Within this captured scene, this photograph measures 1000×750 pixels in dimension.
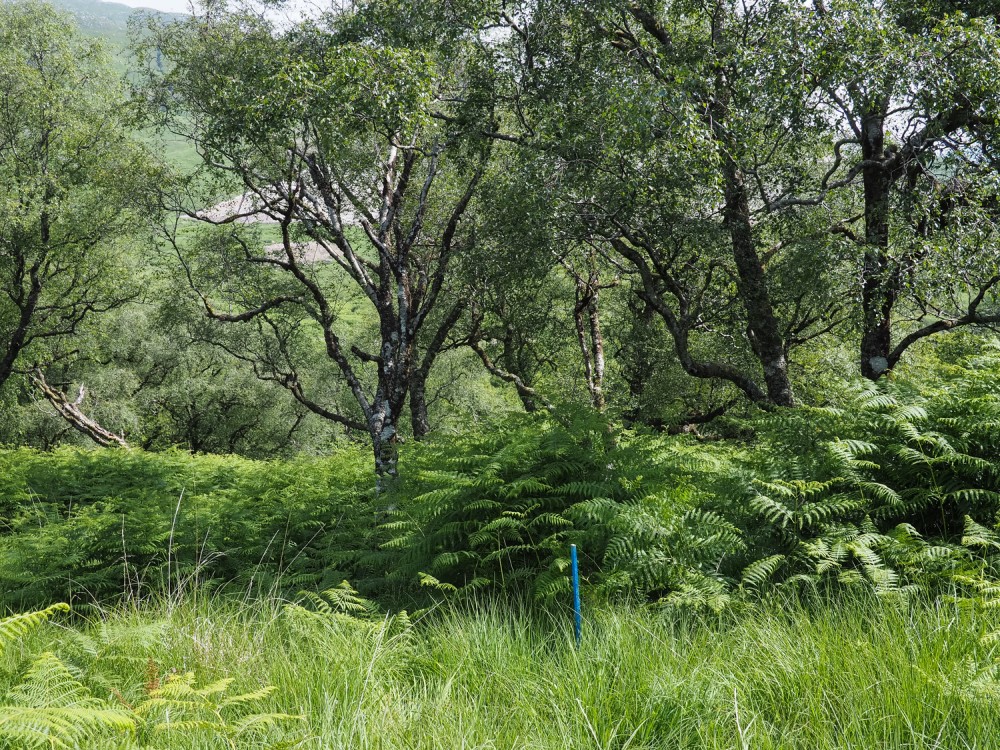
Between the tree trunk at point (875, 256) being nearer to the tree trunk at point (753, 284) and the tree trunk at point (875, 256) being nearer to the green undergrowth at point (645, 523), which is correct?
the tree trunk at point (753, 284)

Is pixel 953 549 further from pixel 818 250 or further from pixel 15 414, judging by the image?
pixel 15 414

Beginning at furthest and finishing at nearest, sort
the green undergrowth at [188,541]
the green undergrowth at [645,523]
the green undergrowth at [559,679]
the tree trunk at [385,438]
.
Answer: the tree trunk at [385,438] → the green undergrowth at [188,541] → the green undergrowth at [645,523] → the green undergrowth at [559,679]

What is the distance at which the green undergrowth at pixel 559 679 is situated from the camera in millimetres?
2865

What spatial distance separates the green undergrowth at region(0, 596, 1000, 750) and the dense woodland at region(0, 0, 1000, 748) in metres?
0.04

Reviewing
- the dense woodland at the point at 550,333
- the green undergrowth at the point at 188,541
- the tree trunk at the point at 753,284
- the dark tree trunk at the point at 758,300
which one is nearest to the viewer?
the dense woodland at the point at 550,333

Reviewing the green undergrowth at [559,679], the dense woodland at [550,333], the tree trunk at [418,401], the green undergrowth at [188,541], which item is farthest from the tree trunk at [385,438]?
the green undergrowth at [559,679]

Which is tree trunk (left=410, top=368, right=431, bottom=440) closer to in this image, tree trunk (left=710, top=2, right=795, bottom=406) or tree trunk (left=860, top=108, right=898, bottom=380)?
tree trunk (left=710, top=2, right=795, bottom=406)

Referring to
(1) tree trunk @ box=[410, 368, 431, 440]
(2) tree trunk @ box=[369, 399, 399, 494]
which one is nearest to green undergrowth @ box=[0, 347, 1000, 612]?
(2) tree trunk @ box=[369, 399, 399, 494]

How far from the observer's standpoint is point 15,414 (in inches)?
1069

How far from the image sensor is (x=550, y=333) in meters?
21.5

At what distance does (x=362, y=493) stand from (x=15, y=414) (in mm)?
24177

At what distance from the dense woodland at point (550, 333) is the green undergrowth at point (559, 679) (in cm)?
4

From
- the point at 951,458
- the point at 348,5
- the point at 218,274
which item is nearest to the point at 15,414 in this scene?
the point at 218,274

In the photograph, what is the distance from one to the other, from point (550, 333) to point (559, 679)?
59.6 feet
